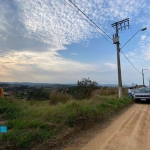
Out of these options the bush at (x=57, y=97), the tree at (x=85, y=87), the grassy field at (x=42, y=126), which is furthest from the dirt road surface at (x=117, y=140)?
the tree at (x=85, y=87)

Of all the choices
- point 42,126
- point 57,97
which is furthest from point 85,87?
point 42,126

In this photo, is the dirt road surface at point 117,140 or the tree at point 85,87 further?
the tree at point 85,87

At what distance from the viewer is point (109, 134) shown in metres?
5.33

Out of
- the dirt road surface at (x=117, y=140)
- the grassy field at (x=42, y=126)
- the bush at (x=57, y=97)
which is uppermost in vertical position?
the bush at (x=57, y=97)

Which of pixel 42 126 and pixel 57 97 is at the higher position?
pixel 57 97

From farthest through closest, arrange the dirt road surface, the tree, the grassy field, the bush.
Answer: the tree → the bush → the dirt road surface → the grassy field

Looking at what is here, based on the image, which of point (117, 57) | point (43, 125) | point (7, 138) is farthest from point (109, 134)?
point (117, 57)

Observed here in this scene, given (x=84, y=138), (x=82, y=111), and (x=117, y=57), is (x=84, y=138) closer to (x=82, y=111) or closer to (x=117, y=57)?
(x=82, y=111)

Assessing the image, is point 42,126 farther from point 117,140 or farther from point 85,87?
point 85,87

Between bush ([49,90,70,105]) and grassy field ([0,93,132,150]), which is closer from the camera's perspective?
grassy field ([0,93,132,150])

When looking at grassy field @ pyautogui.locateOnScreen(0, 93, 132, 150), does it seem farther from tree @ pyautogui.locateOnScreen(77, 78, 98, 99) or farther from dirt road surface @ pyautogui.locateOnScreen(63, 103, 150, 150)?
tree @ pyautogui.locateOnScreen(77, 78, 98, 99)

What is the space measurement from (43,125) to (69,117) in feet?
4.12

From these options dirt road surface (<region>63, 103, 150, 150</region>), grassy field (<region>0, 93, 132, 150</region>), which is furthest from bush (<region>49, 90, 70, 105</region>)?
dirt road surface (<region>63, 103, 150, 150</region>)

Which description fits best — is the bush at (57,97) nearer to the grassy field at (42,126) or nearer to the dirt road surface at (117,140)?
the grassy field at (42,126)
